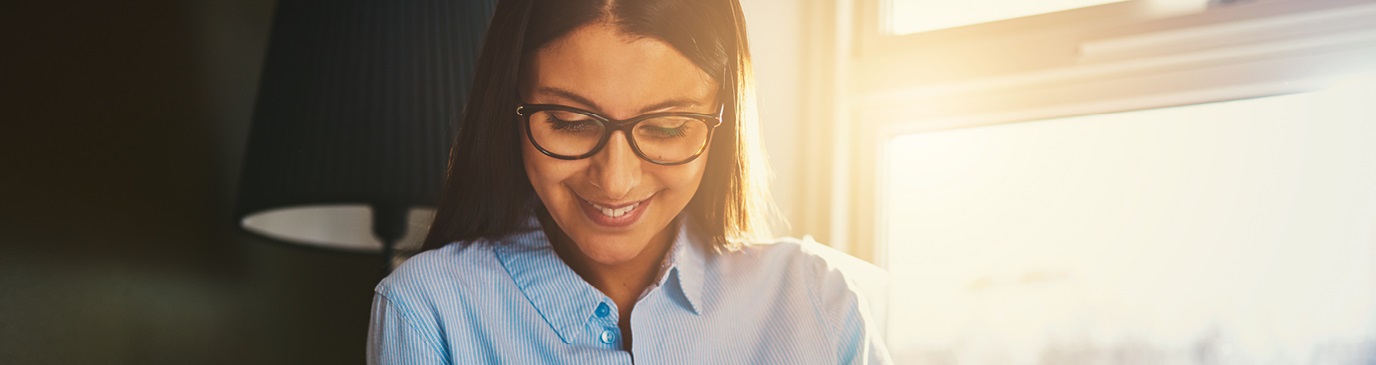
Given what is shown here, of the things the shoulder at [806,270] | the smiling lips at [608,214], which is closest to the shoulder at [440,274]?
the smiling lips at [608,214]

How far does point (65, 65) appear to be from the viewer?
0.98 metres

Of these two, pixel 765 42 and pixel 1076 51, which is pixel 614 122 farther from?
pixel 1076 51


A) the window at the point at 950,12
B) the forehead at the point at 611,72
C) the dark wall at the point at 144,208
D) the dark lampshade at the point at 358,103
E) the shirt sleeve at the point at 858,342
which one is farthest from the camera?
the window at the point at 950,12

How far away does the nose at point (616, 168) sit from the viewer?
0.71 m

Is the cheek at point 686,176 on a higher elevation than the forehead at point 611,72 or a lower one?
lower

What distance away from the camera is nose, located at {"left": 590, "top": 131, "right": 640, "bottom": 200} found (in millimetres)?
711

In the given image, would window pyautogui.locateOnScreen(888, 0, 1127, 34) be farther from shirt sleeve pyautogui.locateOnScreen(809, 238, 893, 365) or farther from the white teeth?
the white teeth

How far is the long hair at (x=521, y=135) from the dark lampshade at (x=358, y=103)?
255mm

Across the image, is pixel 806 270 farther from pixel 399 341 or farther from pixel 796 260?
pixel 399 341

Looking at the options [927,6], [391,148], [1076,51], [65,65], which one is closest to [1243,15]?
[1076,51]

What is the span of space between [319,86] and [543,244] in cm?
40

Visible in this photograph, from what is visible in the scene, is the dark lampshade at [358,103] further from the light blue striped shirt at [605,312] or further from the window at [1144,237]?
the window at [1144,237]

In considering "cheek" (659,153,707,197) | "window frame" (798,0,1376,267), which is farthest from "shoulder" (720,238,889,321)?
"window frame" (798,0,1376,267)

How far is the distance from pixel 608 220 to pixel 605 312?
0.26ft
